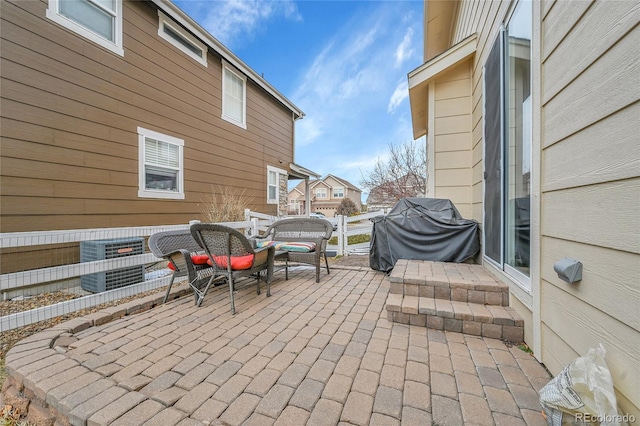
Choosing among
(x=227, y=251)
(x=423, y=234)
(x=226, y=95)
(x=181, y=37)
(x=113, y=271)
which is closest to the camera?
(x=227, y=251)

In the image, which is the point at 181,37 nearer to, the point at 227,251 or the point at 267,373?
the point at 227,251

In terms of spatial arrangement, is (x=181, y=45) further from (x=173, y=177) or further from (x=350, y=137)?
(x=350, y=137)

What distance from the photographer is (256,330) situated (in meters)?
2.22

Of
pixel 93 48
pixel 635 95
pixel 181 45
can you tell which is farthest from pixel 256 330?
pixel 181 45

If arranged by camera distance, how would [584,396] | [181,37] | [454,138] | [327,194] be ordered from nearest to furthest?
[584,396] < [454,138] < [181,37] < [327,194]

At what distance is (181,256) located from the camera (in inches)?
113

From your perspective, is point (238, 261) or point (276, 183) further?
point (276, 183)

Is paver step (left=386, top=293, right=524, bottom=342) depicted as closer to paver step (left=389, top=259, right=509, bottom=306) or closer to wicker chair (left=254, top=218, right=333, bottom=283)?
paver step (left=389, top=259, right=509, bottom=306)

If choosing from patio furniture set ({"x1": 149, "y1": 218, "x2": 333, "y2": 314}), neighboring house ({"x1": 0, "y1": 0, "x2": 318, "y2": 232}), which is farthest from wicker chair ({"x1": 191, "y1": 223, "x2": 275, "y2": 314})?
neighboring house ({"x1": 0, "y1": 0, "x2": 318, "y2": 232})

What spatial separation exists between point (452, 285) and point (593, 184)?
1.48m

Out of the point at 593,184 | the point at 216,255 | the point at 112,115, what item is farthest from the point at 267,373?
the point at 112,115

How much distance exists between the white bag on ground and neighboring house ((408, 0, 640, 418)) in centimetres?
9

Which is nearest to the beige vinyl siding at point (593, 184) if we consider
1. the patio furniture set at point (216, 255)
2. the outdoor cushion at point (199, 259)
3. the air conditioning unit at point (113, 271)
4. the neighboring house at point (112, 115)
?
the patio furniture set at point (216, 255)

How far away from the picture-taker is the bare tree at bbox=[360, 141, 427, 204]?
1195 cm
